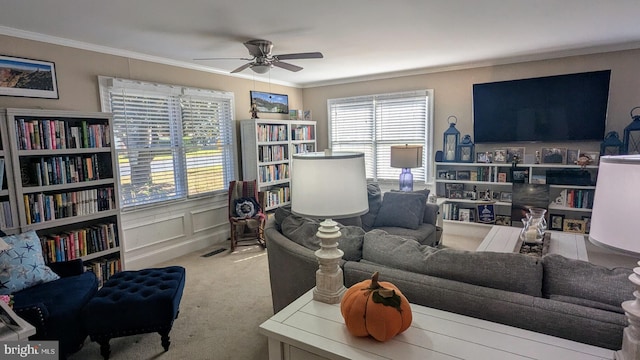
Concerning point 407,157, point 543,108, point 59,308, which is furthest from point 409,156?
point 59,308

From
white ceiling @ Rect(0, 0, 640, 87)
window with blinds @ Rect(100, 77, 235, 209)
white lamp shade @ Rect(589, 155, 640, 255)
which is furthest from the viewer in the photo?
window with blinds @ Rect(100, 77, 235, 209)

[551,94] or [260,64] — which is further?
[551,94]

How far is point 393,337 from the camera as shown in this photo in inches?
47.8

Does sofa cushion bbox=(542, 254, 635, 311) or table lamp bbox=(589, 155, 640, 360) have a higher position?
table lamp bbox=(589, 155, 640, 360)

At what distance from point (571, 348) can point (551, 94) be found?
3.96 meters

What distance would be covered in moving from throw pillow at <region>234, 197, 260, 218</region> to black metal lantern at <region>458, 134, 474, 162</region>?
9.71 ft

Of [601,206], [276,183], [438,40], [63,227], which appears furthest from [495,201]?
[63,227]

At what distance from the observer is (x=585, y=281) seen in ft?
4.17

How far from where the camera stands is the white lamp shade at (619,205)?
89cm

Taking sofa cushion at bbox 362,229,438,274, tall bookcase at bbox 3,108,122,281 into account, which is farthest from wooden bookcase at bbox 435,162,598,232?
tall bookcase at bbox 3,108,122,281

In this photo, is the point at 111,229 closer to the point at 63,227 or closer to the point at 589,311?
the point at 63,227

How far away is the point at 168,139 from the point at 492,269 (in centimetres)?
374

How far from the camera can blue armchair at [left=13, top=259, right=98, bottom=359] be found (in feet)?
6.23

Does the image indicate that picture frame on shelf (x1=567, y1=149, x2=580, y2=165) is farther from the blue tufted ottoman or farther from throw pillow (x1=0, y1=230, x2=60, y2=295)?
throw pillow (x1=0, y1=230, x2=60, y2=295)
